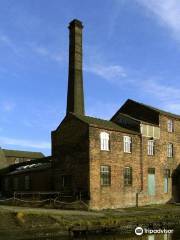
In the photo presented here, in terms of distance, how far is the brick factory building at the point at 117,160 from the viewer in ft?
130

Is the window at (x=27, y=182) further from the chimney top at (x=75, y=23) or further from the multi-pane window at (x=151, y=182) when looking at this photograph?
the chimney top at (x=75, y=23)

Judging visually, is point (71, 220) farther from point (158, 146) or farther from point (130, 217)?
point (158, 146)

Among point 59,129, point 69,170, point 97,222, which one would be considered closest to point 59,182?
point 69,170

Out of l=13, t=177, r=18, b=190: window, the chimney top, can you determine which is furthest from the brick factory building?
the chimney top

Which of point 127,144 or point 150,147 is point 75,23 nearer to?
point 150,147

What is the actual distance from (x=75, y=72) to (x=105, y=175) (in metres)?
20.1

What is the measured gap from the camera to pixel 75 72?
57.1 metres

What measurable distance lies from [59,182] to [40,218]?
14379mm

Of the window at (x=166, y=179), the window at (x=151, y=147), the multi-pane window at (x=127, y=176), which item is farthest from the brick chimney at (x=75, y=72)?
the multi-pane window at (x=127, y=176)

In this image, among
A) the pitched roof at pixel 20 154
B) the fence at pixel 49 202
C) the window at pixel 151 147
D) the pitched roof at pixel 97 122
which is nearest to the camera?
the fence at pixel 49 202

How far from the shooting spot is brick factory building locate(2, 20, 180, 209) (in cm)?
3975

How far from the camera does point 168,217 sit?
1315 inches

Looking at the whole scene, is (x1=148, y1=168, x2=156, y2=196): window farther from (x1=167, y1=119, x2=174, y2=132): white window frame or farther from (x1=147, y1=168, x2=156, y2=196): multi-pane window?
(x1=167, y1=119, x2=174, y2=132): white window frame

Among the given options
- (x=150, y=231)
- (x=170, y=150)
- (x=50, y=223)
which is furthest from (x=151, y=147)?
(x=50, y=223)
